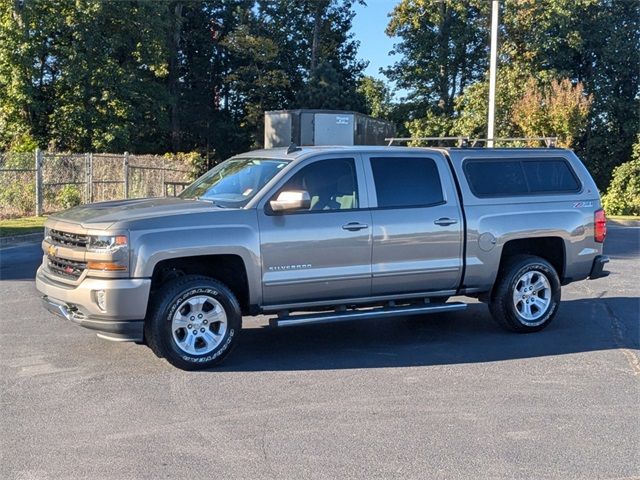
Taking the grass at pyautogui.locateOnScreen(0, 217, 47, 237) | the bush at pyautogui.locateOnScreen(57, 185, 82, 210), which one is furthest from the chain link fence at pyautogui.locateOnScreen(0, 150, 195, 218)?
the grass at pyautogui.locateOnScreen(0, 217, 47, 237)

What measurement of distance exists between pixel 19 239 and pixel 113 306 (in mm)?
11056

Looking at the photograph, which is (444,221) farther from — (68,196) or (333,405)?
(68,196)

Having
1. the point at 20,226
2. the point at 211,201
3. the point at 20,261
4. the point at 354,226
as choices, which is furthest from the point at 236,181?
the point at 20,226

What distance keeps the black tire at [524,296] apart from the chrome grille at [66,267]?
4.30 m

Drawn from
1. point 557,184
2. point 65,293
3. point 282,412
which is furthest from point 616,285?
point 65,293

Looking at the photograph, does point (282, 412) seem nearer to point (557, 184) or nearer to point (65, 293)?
point (65, 293)

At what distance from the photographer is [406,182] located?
7.39m

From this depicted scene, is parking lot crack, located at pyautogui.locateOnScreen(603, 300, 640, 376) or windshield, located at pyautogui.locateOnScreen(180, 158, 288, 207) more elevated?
windshield, located at pyautogui.locateOnScreen(180, 158, 288, 207)

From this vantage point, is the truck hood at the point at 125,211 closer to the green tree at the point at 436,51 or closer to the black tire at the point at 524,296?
the black tire at the point at 524,296

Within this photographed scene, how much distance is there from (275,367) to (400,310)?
1.45 meters

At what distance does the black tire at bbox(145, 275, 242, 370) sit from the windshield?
0.87 meters

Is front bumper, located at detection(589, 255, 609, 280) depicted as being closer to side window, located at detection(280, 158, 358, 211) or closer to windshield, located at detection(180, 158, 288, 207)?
side window, located at detection(280, 158, 358, 211)

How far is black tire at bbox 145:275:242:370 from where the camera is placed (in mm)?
6215

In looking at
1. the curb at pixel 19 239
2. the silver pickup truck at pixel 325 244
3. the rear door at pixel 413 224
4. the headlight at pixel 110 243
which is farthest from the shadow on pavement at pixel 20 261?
the rear door at pixel 413 224
